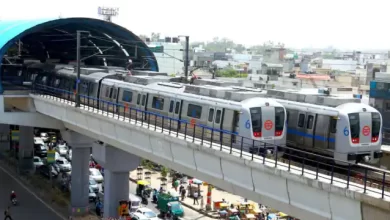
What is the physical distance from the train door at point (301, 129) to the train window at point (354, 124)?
7.86 feet

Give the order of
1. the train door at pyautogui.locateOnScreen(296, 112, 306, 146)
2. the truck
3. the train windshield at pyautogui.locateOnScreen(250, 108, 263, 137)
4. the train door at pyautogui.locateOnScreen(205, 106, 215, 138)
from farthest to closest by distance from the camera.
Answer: the truck
the train door at pyautogui.locateOnScreen(205, 106, 215, 138)
the train door at pyautogui.locateOnScreen(296, 112, 306, 146)
the train windshield at pyautogui.locateOnScreen(250, 108, 263, 137)

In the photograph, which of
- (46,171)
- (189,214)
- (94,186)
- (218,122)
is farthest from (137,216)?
(46,171)

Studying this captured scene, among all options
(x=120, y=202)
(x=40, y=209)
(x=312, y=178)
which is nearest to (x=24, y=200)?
(x=40, y=209)

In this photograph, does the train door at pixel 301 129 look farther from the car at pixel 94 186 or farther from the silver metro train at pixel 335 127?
the car at pixel 94 186

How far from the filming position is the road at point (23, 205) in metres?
37.3

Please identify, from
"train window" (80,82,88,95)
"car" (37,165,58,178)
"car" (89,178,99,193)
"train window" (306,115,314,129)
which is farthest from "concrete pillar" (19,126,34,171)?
"train window" (306,115,314,129)

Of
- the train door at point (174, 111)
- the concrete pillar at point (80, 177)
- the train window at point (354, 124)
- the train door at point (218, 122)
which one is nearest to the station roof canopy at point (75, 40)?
the concrete pillar at point (80, 177)

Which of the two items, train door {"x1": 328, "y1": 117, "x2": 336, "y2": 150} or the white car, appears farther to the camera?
the white car

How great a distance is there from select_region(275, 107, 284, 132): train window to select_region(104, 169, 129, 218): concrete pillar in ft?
50.6

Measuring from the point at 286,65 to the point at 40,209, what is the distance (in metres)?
90.1

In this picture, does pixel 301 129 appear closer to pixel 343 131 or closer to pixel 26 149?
pixel 343 131

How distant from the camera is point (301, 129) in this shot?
22.3 m

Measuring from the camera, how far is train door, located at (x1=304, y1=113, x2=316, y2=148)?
21.7 meters

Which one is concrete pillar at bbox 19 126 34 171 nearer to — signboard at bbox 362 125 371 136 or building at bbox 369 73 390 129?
building at bbox 369 73 390 129
